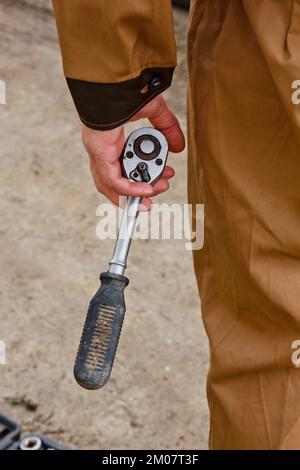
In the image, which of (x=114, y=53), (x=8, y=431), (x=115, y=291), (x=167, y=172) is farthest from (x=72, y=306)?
(x=114, y=53)

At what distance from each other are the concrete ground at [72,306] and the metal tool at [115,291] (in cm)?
95

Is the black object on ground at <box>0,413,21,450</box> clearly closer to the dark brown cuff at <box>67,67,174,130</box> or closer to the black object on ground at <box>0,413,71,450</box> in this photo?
the black object on ground at <box>0,413,71,450</box>

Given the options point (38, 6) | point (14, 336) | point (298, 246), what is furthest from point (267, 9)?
point (38, 6)

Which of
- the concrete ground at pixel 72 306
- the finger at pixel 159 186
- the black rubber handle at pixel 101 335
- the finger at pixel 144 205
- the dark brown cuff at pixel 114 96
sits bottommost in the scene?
the concrete ground at pixel 72 306

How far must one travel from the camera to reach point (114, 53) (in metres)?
1.28

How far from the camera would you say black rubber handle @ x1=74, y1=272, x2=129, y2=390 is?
1265mm

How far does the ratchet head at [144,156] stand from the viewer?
4.66ft

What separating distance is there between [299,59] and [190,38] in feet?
0.94

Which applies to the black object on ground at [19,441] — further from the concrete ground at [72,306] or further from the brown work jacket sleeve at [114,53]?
the brown work jacket sleeve at [114,53]

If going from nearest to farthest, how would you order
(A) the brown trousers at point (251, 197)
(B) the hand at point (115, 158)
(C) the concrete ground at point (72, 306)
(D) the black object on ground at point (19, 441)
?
(A) the brown trousers at point (251, 197) < (B) the hand at point (115, 158) < (D) the black object on ground at point (19, 441) < (C) the concrete ground at point (72, 306)

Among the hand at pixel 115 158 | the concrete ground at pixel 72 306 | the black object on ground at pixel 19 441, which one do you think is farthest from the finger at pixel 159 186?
the concrete ground at pixel 72 306

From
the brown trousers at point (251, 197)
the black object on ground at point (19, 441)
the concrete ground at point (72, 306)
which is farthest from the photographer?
the concrete ground at point (72, 306)
